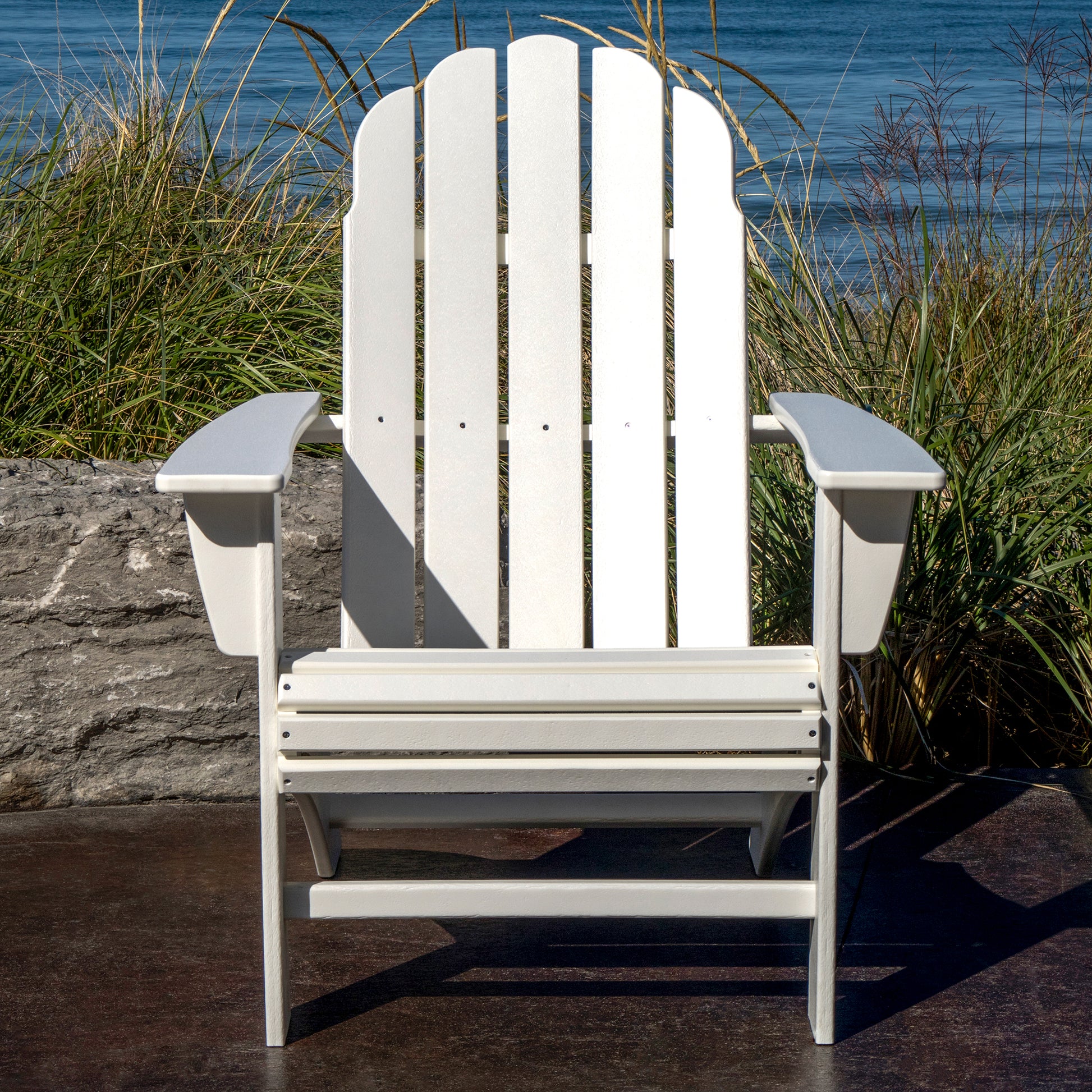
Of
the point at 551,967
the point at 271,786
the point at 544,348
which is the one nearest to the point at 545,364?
the point at 544,348

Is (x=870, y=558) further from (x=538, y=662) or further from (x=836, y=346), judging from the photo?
(x=836, y=346)

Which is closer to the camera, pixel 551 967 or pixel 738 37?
pixel 551 967

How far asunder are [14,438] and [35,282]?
0.36 m

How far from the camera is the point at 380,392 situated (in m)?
1.93

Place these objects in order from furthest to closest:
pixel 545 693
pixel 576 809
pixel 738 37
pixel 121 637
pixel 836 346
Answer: pixel 738 37, pixel 836 346, pixel 121 637, pixel 576 809, pixel 545 693

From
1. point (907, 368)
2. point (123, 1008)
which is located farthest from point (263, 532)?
point (907, 368)

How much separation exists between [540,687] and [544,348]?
0.70 m

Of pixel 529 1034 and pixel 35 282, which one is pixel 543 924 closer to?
pixel 529 1034

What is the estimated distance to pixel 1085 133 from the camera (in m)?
9.73

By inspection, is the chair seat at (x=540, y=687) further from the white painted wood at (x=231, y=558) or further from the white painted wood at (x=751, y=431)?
the white painted wood at (x=751, y=431)

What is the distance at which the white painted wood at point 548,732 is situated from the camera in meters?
Answer: 1.49

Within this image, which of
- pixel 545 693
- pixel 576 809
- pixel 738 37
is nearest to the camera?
pixel 545 693

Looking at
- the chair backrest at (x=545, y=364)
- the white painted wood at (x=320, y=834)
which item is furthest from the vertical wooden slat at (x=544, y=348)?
the white painted wood at (x=320, y=834)

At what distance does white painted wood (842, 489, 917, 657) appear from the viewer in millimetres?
1494
